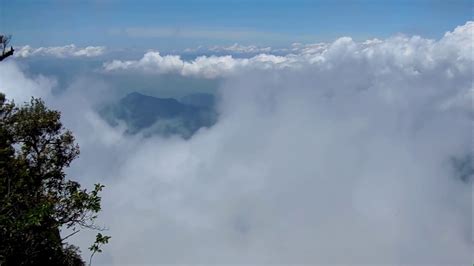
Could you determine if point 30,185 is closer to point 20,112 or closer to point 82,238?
point 20,112

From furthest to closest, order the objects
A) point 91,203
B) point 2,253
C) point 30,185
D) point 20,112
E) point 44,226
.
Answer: point 20,112, point 30,185, point 44,226, point 91,203, point 2,253

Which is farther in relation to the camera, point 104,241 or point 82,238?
point 82,238

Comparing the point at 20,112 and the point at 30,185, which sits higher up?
the point at 20,112

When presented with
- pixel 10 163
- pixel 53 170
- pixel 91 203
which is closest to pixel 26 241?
pixel 91 203

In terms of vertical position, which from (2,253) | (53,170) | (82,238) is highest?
(82,238)

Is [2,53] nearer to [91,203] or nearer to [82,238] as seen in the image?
[91,203]

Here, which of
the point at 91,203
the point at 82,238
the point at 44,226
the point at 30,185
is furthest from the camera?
the point at 82,238
